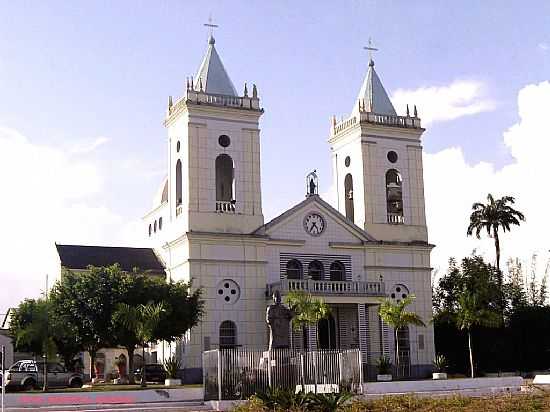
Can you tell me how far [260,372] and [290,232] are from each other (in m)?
22.8

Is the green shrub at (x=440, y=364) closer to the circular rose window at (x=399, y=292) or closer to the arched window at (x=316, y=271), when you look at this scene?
the circular rose window at (x=399, y=292)

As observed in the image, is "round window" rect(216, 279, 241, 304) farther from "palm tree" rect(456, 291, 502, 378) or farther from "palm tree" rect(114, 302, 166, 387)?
"palm tree" rect(456, 291, 502, 378)

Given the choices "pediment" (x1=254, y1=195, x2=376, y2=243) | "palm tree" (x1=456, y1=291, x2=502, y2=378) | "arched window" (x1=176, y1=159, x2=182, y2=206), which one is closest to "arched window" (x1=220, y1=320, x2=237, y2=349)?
"pediment" (x1=254, y1=195, x2=376, y2=243)

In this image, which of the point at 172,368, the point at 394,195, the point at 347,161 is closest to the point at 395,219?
the point at 394,195

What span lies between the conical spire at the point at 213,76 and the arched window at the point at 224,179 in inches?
173

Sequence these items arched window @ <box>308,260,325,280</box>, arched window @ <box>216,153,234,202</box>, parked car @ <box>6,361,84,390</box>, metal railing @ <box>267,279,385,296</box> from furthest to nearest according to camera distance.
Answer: arched window @ <box>216,153,234,202</box> → arched window @ <box>308,260,325,280</box> → metal railing @ <box>267,279,385,296</box> → parked car @ <box>6,361,84,390</box>

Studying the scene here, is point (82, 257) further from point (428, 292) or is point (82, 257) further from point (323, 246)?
point (428, 292)

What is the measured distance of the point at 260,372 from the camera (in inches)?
1299

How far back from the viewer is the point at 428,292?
58.4 meters

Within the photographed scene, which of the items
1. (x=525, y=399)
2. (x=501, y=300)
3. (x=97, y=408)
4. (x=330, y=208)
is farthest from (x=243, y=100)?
(x=525, y=399)

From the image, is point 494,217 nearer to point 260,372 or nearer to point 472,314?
point 472,314

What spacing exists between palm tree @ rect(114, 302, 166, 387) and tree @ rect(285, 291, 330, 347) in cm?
735

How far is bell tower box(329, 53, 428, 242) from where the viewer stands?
192 ft

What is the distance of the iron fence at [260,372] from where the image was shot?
32688 mm
